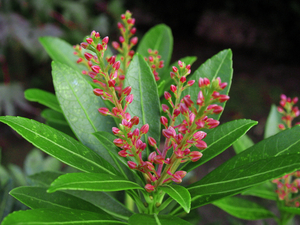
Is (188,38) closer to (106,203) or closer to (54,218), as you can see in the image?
(106,203)

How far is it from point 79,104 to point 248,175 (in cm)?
53

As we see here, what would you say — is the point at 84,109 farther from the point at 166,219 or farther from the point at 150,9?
the point at 150,9

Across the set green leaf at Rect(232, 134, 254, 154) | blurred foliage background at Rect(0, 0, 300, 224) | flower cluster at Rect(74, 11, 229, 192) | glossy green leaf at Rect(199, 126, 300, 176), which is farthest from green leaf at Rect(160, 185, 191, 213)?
blurred foliage background at Rect(0, 0, 300, 224)

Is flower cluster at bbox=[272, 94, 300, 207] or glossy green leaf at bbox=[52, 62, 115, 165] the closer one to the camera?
glossy green leaf at bbox=[52, 62, 115, 165]

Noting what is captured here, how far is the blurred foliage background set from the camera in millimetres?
3422

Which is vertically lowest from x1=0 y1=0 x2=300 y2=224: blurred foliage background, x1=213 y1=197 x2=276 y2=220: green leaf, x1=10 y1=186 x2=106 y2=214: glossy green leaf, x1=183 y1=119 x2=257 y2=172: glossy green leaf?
x1=213 y1=197 x2=276 y2=220: green leaf

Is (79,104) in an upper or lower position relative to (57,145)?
upper

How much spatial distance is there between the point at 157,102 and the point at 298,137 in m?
0.42

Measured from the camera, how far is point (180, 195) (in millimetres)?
608

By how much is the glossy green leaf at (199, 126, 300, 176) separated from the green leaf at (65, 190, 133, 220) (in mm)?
342

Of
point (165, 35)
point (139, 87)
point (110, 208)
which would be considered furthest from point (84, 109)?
point (165, 35)

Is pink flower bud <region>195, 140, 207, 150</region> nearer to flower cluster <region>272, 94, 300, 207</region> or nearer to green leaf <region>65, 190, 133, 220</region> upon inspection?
green leaf <region>65, 190, 133, 220</region>

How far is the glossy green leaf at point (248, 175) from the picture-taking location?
0.56 m

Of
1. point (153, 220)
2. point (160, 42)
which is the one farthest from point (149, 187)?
point (160, 42)
